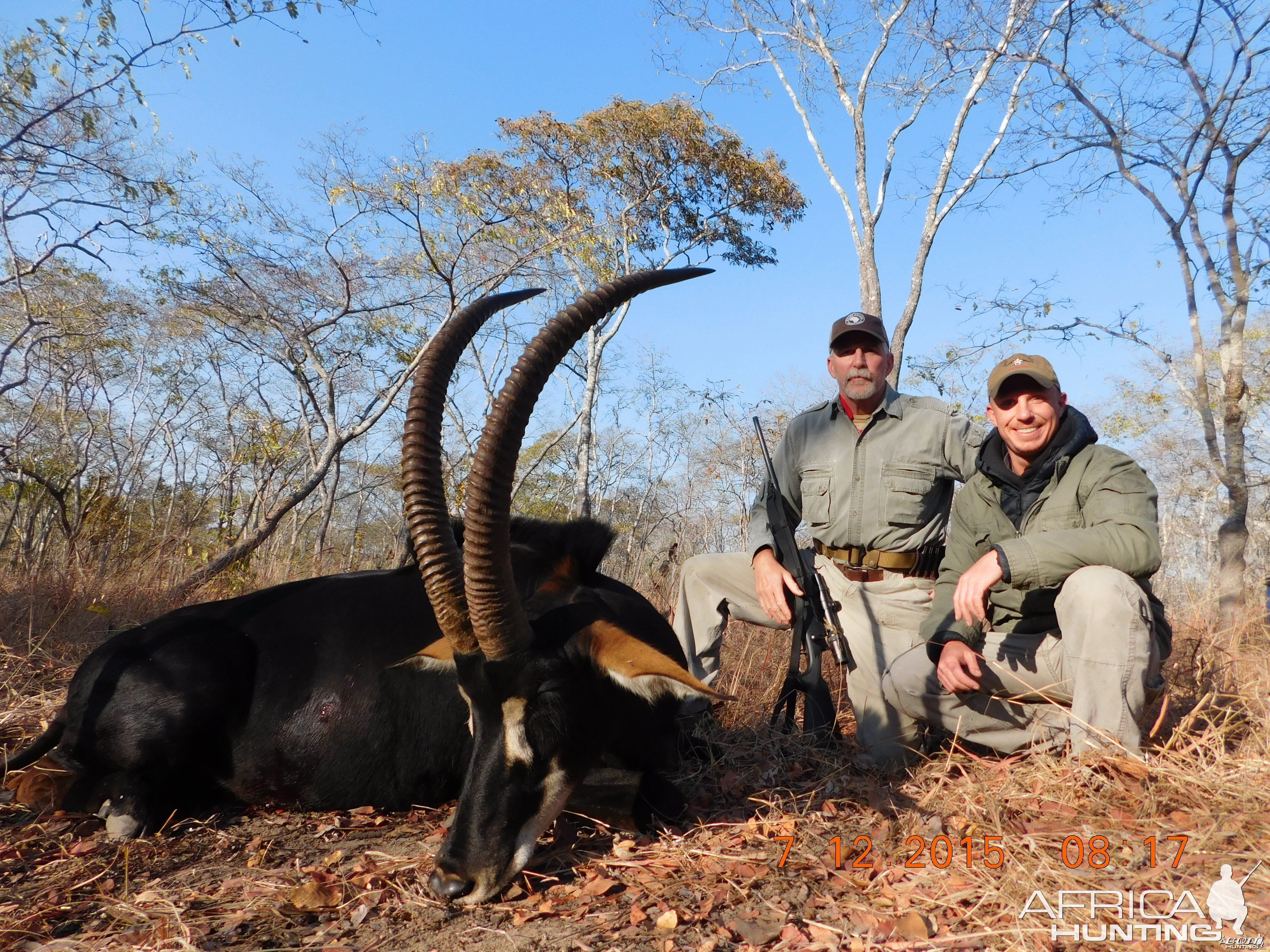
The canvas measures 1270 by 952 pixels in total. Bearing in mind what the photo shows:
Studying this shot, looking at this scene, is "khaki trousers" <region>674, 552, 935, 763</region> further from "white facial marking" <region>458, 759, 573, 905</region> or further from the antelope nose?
the antelope nose

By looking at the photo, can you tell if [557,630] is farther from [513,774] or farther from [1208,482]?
[1208,482]

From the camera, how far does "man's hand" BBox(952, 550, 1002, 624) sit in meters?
3.35

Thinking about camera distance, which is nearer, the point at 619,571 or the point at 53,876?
the point at 53,876

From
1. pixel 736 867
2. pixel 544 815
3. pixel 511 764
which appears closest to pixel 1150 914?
pixel 736 867

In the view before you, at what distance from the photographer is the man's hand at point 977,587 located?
3350 mm

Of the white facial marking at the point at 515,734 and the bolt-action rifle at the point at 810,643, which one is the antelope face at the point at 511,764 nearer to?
the white facial marking at the point at 515,734

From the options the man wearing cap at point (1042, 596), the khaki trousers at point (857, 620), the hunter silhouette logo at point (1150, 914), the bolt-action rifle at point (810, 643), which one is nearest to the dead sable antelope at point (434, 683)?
the bolt-action rifle at point (810, 643)

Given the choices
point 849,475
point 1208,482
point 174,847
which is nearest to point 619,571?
point 849,475

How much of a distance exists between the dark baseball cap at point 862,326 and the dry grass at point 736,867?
2388 millimetres

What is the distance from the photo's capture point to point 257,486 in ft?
70.2

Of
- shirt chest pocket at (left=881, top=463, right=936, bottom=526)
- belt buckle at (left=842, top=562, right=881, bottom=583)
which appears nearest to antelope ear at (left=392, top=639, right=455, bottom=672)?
belt buckle at (left=842, top=562, right=881, bottom=583)

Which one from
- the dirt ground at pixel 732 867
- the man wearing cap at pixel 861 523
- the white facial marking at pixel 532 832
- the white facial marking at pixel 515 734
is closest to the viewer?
the dirt ground at pixel 732 867

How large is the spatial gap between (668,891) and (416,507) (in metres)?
1.68

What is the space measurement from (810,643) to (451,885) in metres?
2.39
